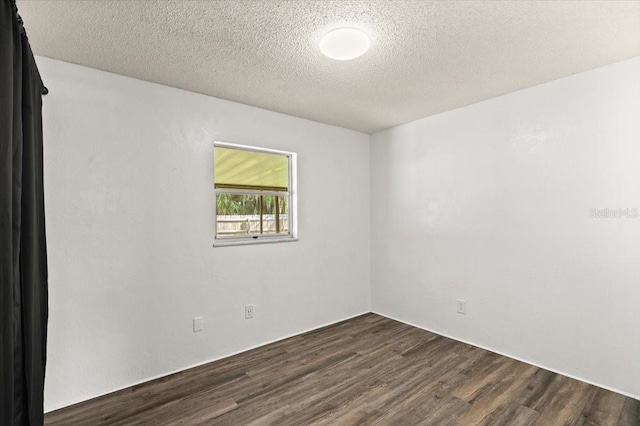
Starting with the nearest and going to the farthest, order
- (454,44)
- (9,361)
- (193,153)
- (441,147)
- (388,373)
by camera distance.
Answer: (9,361) → (454,44) → (388,373) → (193,153) → (441,147)

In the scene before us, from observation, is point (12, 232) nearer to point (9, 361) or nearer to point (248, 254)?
point (9, 361)

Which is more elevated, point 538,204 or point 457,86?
point 457,86

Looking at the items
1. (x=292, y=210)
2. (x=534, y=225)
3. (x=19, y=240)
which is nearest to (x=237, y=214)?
(x=292, y=210)

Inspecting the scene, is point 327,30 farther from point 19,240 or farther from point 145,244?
point 145,244

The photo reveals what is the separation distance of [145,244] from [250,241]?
0.97 meters

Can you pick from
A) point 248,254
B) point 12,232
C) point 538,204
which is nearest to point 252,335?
point 248,254

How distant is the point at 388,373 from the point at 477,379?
2.35 ft

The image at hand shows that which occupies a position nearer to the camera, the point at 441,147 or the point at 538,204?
the point at 538,204

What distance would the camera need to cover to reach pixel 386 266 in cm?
415

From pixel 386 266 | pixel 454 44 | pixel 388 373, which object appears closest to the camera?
pixel 454 44

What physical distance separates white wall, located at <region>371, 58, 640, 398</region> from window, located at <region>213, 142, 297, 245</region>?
4.80ft

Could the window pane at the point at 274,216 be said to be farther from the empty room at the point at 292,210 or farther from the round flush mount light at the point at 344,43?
the round flush mount light at the point at 344,43

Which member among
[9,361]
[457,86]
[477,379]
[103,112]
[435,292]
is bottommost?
[477,379]

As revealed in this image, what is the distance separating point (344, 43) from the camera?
1962 millimetres
